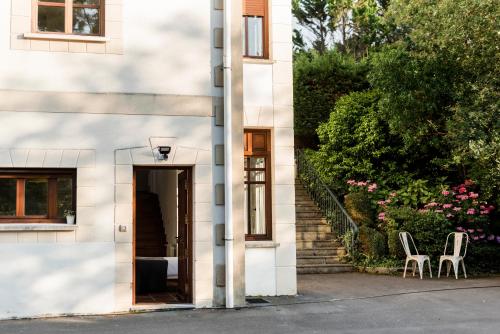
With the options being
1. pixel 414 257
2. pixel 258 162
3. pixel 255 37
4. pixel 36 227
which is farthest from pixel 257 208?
pixel 414 257

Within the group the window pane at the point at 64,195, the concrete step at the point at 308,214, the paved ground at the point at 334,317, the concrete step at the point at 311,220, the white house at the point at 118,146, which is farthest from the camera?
the concrete step at the point at 308,214

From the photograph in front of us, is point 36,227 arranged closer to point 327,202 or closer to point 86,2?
point 86,2

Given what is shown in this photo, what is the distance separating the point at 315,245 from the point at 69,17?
8.79 meters

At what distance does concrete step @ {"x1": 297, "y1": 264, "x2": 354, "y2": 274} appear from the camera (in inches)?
611

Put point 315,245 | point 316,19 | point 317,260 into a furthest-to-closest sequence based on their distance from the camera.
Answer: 1. point 316,19
2. point 315,245
3. point 317,260

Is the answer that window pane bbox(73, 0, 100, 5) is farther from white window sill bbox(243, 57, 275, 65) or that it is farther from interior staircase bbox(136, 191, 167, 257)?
interior staircase bbox(136, 191, 167, 257)

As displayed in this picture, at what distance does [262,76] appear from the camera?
11.4 metres

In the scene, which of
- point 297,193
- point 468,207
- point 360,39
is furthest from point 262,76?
point 360,39

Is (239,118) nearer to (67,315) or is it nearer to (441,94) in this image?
(67,315)

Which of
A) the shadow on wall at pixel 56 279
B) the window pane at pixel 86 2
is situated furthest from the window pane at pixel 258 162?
the window pane at pixel 86 2

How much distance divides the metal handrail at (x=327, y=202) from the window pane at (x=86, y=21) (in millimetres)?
8220

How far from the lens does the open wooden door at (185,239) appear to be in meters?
10.7

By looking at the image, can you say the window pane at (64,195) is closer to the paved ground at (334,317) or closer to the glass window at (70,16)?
the paved ground at (334,317)

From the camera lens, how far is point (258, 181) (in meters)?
11.6
